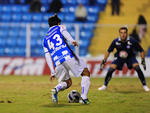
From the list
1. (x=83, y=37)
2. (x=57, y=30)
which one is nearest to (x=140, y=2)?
(x=83, y=37)

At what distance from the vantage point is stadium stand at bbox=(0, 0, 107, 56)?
24016 millimetres

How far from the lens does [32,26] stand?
956 inches

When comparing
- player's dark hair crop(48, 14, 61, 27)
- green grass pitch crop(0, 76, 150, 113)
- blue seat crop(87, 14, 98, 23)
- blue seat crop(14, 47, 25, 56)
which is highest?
blue seat crop(87, 14, 98, 23)

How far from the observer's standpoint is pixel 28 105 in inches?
469

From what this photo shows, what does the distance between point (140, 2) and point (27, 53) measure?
7.15 m

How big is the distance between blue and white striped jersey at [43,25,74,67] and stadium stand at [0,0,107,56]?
11.3 m

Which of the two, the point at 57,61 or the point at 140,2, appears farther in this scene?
the point at 140,2

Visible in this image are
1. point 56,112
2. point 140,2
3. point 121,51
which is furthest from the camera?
point 140,2

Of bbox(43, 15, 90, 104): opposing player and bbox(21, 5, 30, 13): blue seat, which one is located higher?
bbox(21, 5, 30, 13): blue seat

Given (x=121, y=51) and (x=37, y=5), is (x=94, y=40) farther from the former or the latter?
(x=121, y=51)

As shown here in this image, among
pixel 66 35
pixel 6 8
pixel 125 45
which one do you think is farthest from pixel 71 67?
pixel 6 8

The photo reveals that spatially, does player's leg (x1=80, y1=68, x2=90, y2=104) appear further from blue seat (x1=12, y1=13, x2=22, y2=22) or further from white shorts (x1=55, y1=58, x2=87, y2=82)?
blue seat (x1=12, y1=13, x2=22, y2=22)

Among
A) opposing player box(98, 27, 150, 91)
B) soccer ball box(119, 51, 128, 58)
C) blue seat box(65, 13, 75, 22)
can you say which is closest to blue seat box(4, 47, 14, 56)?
blue seat box(65, 13, 75, 22)

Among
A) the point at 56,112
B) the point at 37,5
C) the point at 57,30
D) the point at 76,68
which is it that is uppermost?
the point at 37,5
